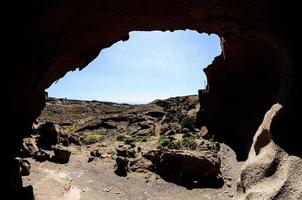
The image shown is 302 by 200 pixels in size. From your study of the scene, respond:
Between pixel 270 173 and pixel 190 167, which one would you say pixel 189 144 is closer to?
pixel 190 167

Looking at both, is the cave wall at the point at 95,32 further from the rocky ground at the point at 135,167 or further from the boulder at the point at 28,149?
the boulder at the point at 28,149

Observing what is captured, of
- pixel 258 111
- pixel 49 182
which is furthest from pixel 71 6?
pixel 258 111

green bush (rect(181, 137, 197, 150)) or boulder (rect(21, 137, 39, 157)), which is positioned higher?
green bush (rect(181, 137, 197, 150))

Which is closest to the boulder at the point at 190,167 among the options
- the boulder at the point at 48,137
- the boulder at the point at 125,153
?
the boulder at the point at 125,153

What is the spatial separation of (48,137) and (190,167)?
33.4 feet

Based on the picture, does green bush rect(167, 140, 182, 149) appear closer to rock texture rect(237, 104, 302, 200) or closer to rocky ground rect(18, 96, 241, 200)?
rocky ground rect(18, 96, 241, 200)

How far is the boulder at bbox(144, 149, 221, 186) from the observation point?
53.3 feet

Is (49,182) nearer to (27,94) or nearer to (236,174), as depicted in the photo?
(27,94)

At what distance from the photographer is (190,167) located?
16.6 meters

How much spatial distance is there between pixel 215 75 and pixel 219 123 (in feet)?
9.88

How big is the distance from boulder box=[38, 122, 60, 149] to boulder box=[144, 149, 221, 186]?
27.2 ft

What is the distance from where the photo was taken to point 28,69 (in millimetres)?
9609

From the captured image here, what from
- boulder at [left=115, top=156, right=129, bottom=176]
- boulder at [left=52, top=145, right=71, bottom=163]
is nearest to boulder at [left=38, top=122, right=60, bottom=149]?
boulder at [left=52, top=145, right=71, bottom=163]

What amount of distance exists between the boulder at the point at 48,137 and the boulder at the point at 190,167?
27.2 feet
